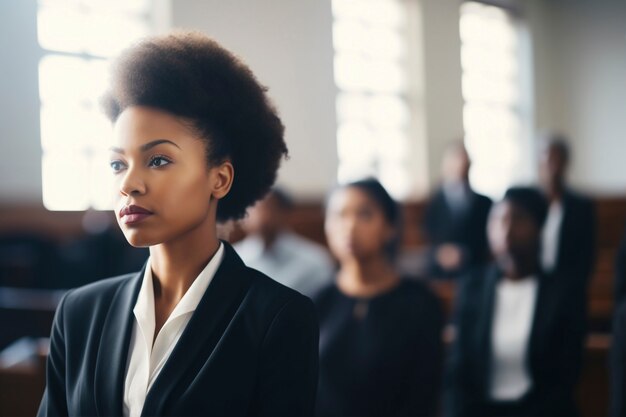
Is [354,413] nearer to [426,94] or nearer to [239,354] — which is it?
[426,94]

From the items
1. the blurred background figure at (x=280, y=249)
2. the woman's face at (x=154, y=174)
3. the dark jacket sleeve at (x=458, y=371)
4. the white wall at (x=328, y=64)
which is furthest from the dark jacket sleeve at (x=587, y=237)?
the woman's face at (x=154, y=174)

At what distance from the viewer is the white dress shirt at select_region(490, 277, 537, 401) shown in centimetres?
221

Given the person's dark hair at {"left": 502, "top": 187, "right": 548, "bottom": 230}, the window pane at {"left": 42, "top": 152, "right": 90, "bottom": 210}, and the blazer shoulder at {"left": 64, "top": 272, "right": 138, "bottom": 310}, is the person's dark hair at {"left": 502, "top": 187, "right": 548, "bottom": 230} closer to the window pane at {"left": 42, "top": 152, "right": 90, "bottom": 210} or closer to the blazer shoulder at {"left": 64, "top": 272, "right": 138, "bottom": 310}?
the window pane at {"left": 42, "top": 152, "right": 90, "bottom": 210}

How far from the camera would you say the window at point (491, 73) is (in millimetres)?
1114

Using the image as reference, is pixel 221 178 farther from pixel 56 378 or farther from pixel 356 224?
pixel 356 224

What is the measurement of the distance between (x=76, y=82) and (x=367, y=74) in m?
0.42

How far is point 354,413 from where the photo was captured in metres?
1.84

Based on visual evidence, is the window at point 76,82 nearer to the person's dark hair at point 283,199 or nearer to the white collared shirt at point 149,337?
the white collared shirt at point 149,337

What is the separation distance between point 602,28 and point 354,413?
109 centimetres

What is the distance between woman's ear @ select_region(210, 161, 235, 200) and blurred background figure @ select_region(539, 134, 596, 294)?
269 centimetres

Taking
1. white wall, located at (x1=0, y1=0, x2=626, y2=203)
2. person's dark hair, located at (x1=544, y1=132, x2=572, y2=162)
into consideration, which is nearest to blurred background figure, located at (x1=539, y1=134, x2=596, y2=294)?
person's dark hair, located at (x1=544, y1=132, x2=572, y2=162)

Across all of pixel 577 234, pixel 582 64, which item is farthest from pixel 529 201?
pixel 582 64

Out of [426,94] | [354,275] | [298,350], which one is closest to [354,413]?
[354,275]

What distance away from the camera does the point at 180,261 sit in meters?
0.74
